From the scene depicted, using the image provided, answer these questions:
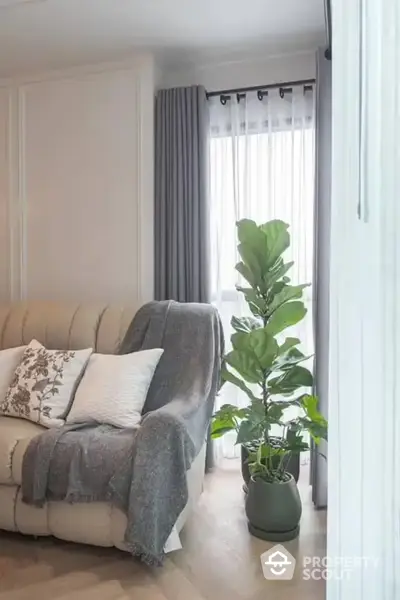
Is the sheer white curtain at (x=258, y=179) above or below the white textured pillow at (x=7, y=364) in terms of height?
above

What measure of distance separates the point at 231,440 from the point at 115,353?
1.03 metres

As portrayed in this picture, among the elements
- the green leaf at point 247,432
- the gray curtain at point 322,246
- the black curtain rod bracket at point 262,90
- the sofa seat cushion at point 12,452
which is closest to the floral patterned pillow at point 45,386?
the sofa seat cushion at point 12,452

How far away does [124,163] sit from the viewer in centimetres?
337

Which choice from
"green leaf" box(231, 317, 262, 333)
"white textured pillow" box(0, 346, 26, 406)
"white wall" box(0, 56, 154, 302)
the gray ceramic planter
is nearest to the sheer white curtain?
"white wall" box(0, 56, 154, 302)

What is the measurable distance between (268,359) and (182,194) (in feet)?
4.46

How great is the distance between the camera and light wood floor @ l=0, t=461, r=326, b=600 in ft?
6.53

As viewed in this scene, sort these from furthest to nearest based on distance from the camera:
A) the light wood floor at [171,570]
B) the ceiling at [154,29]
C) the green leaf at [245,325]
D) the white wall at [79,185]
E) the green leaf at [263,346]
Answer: the white wall at [79,185] → the ceiling at [154,29] → the green leaf at [245,325] → the green leaf at [263,346] → the light wood floor at [171,570]

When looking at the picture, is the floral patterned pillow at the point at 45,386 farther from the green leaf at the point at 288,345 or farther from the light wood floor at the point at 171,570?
the green leaf at the point at 288,345

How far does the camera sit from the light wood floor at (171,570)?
1.99 m

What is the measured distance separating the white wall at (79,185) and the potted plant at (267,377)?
108cm

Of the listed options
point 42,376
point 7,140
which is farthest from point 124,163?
point 42,376

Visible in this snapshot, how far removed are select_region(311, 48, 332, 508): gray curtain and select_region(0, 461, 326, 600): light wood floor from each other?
0.26 m

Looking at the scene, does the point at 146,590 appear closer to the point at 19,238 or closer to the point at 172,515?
the point at 172,515

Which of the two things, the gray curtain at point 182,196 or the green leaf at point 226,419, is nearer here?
the green leaf at point 226,419
